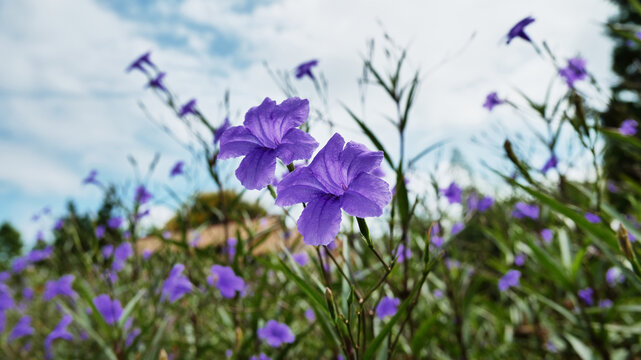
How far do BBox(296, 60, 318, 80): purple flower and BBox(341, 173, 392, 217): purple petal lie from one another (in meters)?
1.19

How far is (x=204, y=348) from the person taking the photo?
226cm

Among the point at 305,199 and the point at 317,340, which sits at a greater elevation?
the point at 305,199

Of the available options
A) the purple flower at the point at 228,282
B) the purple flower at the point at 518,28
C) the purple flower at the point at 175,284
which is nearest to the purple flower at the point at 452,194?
the purple flower at the point at 518,28

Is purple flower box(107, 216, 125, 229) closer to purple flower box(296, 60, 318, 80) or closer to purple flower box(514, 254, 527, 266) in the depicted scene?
purple flower box(296, 60, 318, 80)

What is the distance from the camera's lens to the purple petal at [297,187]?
27.0 inches

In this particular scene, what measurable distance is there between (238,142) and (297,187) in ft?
0.56

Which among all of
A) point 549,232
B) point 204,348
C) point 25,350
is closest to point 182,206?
point 204,348

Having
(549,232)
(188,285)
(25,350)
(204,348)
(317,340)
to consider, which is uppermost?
(25,350)

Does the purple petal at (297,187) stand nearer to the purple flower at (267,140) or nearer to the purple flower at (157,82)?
the purple flower at (267,140)

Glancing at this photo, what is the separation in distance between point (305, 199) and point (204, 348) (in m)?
1.92

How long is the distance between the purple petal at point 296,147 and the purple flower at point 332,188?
33 mm

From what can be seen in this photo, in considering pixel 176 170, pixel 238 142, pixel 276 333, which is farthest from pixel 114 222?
pixel 238 142

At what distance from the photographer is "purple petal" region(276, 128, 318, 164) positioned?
710 mm

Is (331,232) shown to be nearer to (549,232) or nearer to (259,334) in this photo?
(259,334)
